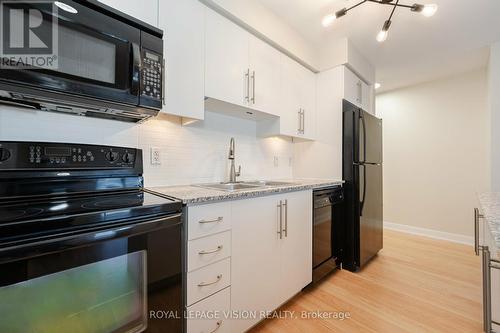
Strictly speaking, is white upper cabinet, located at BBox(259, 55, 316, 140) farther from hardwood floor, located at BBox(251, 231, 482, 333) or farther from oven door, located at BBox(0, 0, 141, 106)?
hardwood floor, located at BBox(251, 231, 482, 333)

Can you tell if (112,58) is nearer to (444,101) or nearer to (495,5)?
(495,5)

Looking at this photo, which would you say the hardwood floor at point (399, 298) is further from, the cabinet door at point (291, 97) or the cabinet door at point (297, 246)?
the cabinet door at point (291, 97)

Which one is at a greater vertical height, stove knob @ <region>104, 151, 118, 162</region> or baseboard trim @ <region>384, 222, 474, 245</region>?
stove knob @ <region>104, 151, 118, 162</region>

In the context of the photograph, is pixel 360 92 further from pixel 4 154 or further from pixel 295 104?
pixel 4 154

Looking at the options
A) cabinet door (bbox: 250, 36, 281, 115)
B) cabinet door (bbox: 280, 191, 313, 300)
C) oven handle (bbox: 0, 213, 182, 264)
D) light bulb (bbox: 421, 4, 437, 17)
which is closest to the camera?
oven handle (bbox: 0, 213, 182, 264)

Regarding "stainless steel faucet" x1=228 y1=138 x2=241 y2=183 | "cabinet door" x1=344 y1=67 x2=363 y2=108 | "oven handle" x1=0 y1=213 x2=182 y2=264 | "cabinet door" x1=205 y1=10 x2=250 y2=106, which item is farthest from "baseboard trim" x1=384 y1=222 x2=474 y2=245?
"oven handle" x1=0 y1=213 x2=182 y2=264

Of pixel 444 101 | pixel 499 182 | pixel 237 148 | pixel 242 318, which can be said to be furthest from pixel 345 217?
pixel 444 101

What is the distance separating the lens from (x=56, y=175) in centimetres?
93

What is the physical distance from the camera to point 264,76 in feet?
6.35

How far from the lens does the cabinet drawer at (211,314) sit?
1.10 metres

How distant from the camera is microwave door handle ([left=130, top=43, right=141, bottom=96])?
1.05 metres

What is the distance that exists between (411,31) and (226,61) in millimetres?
1934

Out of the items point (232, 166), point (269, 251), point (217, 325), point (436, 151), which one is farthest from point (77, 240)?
point (436, 151)

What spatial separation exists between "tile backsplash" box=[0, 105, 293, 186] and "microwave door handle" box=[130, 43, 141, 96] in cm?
42
